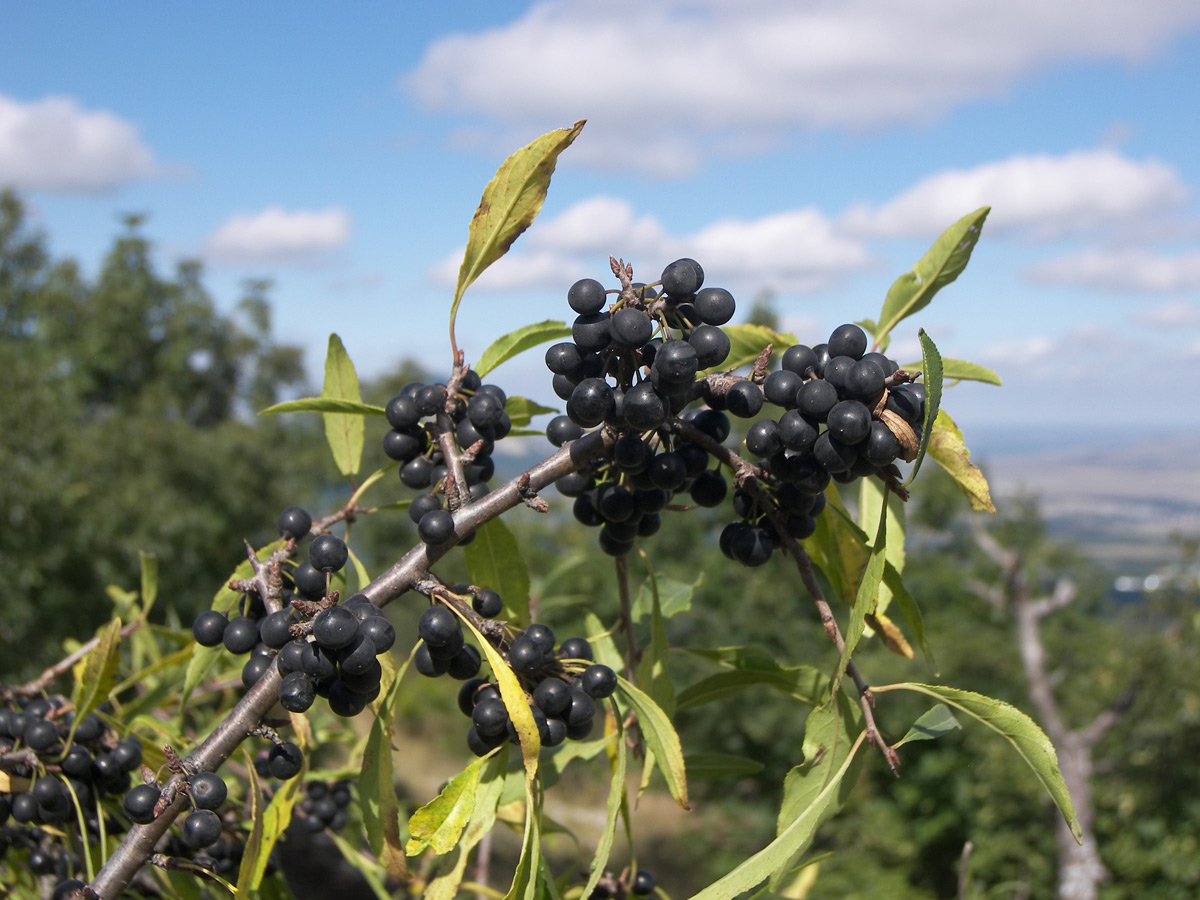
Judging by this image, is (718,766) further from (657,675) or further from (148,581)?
(148,581)

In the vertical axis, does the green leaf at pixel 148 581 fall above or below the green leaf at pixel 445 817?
above

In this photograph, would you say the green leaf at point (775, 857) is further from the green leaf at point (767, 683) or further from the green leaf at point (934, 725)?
the green leaf at point (767, 683)

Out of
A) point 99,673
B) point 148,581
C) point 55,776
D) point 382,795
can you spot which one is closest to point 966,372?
point 382,795

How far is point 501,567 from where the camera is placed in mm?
1154

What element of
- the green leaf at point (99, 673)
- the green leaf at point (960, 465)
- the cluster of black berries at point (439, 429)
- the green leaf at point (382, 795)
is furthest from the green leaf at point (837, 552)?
the green leaf at point (99, 673)

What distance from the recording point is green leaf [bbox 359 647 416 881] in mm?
968

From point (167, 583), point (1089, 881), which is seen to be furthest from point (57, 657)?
point (1089, 881)

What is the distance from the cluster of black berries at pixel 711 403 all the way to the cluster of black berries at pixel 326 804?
83 cm

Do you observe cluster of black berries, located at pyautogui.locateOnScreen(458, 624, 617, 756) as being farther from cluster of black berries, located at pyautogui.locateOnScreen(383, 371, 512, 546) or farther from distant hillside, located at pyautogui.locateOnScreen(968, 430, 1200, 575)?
distant hillside, located at pyautogui.locateOnScreen(968, 430, 1200, 575)

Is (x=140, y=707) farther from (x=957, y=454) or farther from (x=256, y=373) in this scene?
(x=256, y=373)

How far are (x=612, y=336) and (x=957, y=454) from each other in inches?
14.5

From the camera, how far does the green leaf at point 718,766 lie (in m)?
1.28

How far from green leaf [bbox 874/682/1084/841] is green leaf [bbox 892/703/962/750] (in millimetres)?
15

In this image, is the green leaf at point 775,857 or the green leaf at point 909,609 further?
the green leaf at point 909,609
